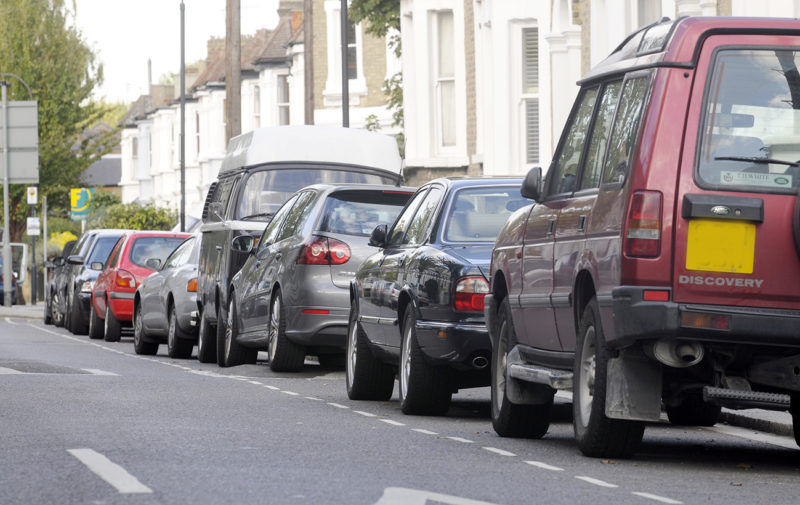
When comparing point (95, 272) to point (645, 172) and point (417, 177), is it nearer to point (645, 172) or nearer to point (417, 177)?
point (417, 177)

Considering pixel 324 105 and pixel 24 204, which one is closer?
pixel 324 105

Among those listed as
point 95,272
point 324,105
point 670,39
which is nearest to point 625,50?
point 670,39

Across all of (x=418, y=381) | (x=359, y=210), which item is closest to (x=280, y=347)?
(x=359, y=210)

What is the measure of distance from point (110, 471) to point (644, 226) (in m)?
2.76

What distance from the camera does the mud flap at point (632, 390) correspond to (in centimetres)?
888

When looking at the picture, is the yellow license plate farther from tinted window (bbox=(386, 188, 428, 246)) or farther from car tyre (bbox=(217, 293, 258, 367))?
car tyre (bbox=(217, 293, 258, 367))

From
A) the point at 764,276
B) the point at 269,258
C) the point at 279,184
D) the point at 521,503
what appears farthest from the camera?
the point at 279,184

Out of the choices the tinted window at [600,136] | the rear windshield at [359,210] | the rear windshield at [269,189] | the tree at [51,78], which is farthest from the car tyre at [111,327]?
the tree at [51,78]

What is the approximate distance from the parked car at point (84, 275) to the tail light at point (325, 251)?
44.9 ft

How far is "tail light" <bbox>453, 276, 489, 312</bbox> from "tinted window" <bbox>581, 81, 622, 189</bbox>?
2004 millimetres

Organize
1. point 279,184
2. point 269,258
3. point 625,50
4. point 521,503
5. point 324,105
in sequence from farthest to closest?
point 324,105, point 279,184, point 269,258, point 625,50, point 521,503

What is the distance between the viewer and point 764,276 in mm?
8445

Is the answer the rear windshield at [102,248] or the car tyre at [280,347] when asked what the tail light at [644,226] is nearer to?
the car tyre at [280,347]

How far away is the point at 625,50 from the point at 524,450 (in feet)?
7.53
